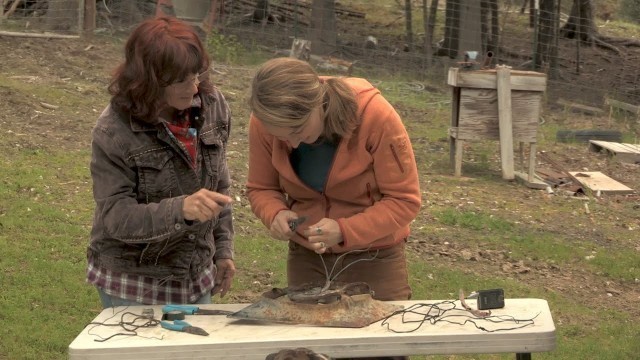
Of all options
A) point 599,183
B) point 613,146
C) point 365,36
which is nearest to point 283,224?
point 599,183

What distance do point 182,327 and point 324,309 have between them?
0.52 metres

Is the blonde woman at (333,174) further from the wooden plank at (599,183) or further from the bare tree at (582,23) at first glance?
the bare tree at (582,23)

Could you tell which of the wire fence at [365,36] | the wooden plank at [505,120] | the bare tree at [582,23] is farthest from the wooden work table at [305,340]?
the bare tree at [582,23]

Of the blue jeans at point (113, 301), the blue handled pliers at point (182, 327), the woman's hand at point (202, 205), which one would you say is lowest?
the blue handled pliers at point (182, 327)

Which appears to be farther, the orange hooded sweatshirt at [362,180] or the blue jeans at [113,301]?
the blue jeans at [113,301]

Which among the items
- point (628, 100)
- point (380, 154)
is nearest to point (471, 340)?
point (380, 154)

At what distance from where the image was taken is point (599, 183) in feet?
33.0

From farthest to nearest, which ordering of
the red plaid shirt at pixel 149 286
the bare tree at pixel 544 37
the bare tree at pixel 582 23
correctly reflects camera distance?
1. the bare tree at pixel 582 23
2. the bare tree at pixel 544 37
3. the red plaid shirt at pixel 149 286

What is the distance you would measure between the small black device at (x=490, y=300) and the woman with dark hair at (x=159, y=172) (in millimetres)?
1046

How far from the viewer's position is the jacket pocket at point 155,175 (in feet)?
12.0

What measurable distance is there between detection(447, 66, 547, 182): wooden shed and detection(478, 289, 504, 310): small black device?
609 centimetres

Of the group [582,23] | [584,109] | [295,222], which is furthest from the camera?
[582,23]

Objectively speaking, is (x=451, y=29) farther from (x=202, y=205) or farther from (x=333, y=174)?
(x=202, y=205)

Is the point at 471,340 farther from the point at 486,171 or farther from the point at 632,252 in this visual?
the point at 486,171
